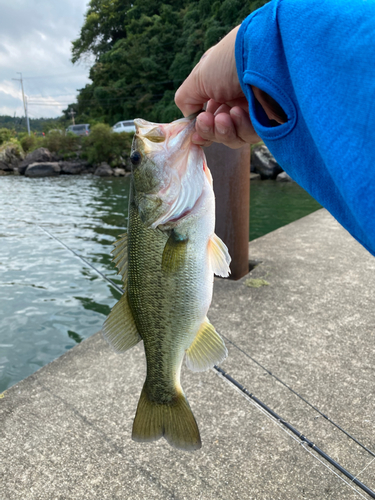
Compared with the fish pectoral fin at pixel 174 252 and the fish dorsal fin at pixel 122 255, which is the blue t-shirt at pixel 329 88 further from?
the fish dorsal fin at pixel 122 255

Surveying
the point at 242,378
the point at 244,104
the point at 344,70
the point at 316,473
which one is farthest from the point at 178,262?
the point at 242,378

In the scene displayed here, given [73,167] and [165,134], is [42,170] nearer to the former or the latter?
[73,167]

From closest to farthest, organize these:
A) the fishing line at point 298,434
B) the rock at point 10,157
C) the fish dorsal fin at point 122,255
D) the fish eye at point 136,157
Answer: the fish eye at point 136,157 → the fish dorsal fin at point 122,255 → the fishing line at point 298,434 → the rock at point 10,157

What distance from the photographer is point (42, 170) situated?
31766 millimetres

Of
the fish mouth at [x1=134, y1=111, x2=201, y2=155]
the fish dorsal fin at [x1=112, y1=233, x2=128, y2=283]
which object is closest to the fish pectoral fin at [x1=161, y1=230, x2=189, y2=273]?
the fish dorsal fin at [x1=112, y1=233, x2=128, y2=283]

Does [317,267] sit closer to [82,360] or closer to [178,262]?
[82,360]

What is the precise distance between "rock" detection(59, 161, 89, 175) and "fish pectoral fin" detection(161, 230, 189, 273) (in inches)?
1320

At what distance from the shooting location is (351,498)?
6.63 feet

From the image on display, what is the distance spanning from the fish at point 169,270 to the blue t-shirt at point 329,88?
603 mm

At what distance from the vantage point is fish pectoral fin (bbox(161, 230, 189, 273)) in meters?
1.52

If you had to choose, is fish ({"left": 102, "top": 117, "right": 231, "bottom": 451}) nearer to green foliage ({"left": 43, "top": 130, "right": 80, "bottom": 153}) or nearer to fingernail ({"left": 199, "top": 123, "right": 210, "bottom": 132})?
fingernail ({"left": 199, "top": 123, "right": 210, "bottom": 132})

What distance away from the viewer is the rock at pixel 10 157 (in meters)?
35.4

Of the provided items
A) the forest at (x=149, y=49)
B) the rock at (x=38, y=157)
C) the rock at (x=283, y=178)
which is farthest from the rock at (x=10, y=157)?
the rock at (x=283, y=178)

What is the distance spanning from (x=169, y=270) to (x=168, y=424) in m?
0.66
